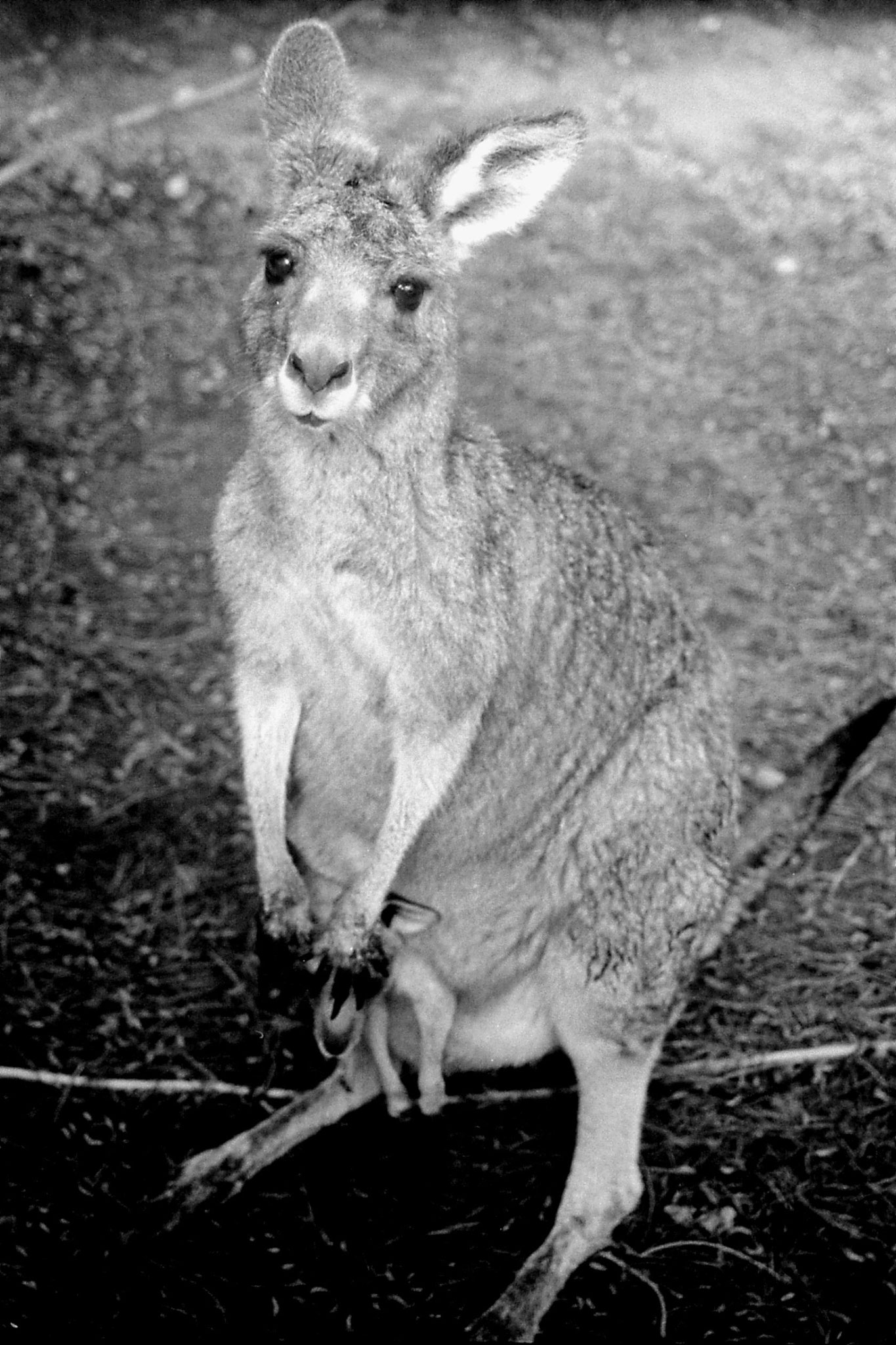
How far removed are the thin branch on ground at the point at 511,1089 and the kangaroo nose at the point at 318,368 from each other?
1.61 metres

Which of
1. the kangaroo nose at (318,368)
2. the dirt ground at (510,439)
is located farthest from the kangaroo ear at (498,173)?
the dirt ground at (510,439)

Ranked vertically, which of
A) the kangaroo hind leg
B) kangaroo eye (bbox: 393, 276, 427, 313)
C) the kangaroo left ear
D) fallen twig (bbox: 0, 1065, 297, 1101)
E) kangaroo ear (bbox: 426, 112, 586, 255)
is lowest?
fallen twig (bbox: 0, 1065, 297, 1101)

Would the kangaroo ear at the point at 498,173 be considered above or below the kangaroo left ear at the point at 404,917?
above

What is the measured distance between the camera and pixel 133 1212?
290cm

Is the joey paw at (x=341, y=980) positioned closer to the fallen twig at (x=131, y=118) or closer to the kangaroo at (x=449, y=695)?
the kangaroo at (x=449, y=695)

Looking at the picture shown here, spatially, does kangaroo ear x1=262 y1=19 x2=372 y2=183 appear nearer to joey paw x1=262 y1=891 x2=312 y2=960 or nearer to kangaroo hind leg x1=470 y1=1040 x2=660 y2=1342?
joey paw x1=262 y1=891 x2=312 y2=960

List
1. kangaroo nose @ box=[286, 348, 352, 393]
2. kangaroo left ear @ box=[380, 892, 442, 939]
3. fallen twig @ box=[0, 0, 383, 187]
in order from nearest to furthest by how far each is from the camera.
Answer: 1. kangaroo nose @ box=[286, 348, 352, 393]
2. kangaroo left ear @ box=[380, 892, 442, 939]
3. fallen twig @ box=[0, 0, 383, 187]

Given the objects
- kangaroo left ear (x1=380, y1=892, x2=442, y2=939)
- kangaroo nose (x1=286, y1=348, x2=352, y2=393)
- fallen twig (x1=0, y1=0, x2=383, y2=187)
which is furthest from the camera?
fallen twig (x1=0, y1=0, x2=383, y2=187)

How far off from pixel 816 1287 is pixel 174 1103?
4.43 feet

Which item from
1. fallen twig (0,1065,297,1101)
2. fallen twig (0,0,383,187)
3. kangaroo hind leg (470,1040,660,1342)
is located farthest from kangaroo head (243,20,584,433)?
fallen twig (0,0,383,187)

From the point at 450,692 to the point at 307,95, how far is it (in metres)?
1.18

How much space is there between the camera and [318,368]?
234cm

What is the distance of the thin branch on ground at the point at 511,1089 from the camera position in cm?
317

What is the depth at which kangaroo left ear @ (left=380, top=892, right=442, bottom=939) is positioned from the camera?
2.95 meters
